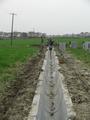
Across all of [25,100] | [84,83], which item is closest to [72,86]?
[84,83]

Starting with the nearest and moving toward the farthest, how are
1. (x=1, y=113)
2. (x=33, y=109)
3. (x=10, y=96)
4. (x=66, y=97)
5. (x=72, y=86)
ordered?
(x=33, y=109)
(x=1, y=113)
(x=66, y=97)
(x=10, y=96)
(x=72, y=86)

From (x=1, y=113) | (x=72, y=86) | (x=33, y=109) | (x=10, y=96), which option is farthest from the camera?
(x=72, y=86)

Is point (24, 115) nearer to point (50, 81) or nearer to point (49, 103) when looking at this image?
point (49, 103)

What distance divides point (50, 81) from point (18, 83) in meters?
1.92

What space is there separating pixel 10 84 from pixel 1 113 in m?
5.32

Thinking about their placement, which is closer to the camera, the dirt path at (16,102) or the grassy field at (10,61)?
the dirt path at (16,102)

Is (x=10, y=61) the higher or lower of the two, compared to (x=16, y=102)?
lower

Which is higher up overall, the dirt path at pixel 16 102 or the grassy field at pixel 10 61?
the dirt path at pixel 16 102

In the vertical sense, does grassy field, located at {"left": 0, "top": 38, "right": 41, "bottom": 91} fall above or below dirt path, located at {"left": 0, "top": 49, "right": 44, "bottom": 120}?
below

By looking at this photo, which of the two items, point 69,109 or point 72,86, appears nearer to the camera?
point 69,109

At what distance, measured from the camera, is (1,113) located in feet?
29.7

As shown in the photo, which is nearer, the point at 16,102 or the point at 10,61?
the point at 16,102

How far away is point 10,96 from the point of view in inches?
454

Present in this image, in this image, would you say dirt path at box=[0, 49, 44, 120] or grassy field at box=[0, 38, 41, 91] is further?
grassy field at box=[0, 38, 41, 91]
